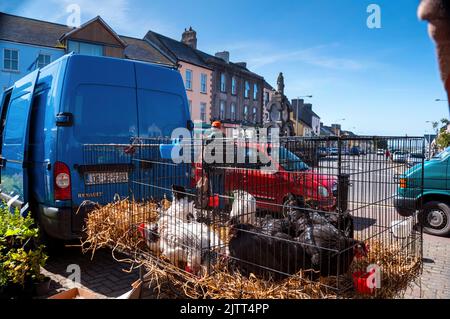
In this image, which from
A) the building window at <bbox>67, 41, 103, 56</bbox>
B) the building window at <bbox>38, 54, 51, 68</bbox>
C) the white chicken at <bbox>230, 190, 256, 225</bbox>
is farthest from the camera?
the building window at <bbox>67, 41, 103, 56</bbox>

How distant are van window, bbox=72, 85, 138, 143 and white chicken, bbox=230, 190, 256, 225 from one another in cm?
210

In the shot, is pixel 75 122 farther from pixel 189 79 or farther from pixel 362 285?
pixel 189 79

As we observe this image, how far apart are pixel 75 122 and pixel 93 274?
83.2 inches

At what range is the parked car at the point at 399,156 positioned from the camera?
10.7 feet

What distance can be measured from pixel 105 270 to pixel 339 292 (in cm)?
357

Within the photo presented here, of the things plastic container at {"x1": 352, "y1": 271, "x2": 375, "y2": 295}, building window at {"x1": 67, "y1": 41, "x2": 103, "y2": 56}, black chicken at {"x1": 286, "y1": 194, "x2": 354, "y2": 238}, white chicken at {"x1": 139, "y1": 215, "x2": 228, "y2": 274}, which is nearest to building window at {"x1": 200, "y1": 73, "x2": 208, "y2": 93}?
building window at {"x1": 67, "y1": 41, "x2": 103, "y2": 56}

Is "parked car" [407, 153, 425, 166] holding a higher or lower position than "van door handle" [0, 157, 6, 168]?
higher

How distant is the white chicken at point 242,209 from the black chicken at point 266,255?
1.16 feet

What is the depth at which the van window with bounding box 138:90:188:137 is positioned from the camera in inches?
190

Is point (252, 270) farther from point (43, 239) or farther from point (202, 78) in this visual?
point (202, 78)

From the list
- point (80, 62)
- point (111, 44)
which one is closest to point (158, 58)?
A: point (111, 44)

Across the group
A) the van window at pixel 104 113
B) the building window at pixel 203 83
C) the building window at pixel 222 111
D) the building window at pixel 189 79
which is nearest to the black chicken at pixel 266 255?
the van window at pixel 104 113

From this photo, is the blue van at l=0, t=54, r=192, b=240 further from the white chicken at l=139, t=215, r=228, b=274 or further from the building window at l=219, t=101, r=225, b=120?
the building window at l=219, t=101, r=225, b=120

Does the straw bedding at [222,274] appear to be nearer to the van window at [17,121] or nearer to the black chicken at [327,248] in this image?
the black chicken at [327,248]
